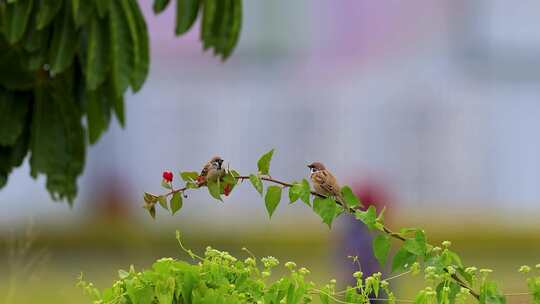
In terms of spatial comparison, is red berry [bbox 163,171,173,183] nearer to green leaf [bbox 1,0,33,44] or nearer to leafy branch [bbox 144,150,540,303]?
leafy branch [bbox 144,150,540,303]

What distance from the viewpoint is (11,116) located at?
5.40 meters

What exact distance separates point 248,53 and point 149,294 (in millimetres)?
15901

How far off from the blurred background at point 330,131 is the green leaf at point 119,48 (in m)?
11.6

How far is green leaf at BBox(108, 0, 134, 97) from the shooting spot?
5.12m

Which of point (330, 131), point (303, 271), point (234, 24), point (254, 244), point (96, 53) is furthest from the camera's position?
point (330, 131)

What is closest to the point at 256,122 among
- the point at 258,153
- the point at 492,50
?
the point at 258,153

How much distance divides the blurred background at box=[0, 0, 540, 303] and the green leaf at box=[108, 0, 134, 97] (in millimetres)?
11558

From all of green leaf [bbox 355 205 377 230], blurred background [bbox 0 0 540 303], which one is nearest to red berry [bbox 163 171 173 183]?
green leaf [bbox 355 205 377 230]

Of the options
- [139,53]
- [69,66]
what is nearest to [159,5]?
[139,53]

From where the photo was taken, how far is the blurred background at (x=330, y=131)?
691 inches

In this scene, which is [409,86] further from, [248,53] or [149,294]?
[149,294]

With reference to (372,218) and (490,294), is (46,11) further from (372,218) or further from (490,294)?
(490,294)

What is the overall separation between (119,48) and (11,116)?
1.73 ft

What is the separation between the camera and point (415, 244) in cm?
362
